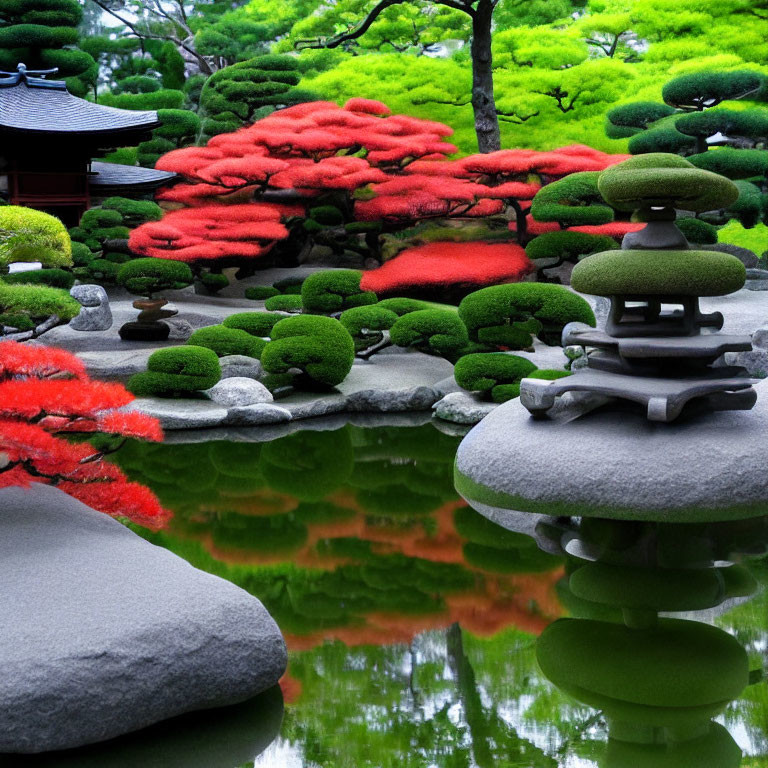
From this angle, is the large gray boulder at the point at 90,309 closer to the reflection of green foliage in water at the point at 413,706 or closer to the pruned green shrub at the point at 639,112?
the pruned green shrub at the point at 639,112

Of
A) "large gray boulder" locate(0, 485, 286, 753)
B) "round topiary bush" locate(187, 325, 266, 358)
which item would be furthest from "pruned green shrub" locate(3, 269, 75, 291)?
"large gray boulder" locate(0, 485, 286, 753)

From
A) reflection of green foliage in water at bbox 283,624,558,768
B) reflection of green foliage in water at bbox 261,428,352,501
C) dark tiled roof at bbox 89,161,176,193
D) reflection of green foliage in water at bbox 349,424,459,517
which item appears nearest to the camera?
reflection of green foliage in water at bbox 283,624,558,768

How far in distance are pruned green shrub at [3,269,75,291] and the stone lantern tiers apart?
10.1 metres

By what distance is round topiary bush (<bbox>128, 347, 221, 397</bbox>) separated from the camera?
10.4 metres

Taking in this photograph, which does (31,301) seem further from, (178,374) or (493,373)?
(493,373)

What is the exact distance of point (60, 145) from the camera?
54.8 ft

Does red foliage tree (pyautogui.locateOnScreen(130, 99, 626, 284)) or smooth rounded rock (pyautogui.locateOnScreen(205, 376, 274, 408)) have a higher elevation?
red foliage tree (pyautogui.locateOnScreen(130, 99, 626, 284))

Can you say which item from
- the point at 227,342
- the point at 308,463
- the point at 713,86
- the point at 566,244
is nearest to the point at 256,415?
the point at 308,463

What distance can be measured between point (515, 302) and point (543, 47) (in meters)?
9.27

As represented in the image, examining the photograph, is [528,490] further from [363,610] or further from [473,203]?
[473,203]

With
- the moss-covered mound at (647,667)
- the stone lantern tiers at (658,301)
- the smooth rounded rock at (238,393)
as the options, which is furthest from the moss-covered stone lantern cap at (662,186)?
the smooth rounded rock at (238,393)

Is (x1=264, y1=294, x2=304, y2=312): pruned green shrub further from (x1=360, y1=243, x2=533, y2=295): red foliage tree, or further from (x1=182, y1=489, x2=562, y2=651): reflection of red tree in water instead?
(x1=182, y1=489, x2=562, y2=651): reflection of red tree in water

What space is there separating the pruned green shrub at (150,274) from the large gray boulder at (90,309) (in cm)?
41

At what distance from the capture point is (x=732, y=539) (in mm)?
6242
